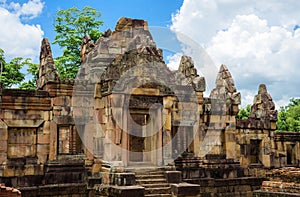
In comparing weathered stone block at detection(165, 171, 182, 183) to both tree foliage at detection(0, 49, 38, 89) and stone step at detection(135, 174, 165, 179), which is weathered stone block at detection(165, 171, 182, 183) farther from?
tree foliage at detection(0, 49, 38, 89)

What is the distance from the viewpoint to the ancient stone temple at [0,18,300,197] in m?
13.7

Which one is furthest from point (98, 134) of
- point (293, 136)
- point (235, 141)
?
point (293, 136)

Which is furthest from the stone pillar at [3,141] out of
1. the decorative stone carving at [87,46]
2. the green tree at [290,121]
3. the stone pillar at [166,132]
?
the green tree at [290,121]

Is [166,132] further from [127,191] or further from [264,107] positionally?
[264,107]

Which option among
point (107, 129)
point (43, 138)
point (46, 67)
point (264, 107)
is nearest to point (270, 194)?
point (264, 107)

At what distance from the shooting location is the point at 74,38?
26.9 metres

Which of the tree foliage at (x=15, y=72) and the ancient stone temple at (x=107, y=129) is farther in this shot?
the tree foliage at (x=15, y=72)

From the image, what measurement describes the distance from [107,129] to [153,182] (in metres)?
2.57

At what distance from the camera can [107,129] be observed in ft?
46.8

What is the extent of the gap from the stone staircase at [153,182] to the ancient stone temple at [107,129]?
4 cm

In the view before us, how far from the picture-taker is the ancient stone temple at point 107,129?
13.7 meters

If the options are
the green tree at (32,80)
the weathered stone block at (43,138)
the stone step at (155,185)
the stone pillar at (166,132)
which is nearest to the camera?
the stone step at (155,185)

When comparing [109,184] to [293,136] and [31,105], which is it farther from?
[293,136]

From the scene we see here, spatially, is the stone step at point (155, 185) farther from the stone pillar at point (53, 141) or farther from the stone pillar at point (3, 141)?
the stone pillar at point (3, 141)
